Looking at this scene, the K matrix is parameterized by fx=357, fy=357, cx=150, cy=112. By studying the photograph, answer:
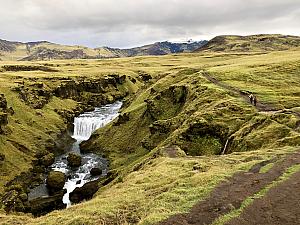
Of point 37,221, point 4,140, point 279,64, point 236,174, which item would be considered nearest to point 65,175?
point 4,140

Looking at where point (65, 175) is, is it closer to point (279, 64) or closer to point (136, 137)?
point (136, 137)

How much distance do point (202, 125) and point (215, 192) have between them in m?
29.6

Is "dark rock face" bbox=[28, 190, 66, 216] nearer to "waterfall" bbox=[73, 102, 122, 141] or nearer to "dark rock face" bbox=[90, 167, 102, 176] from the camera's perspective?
"dark rock face" bbox=[90, 167, 102, 176]

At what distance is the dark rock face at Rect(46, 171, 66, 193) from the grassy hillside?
10892mm

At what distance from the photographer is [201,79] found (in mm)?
84938

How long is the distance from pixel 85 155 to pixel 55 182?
20.5 m

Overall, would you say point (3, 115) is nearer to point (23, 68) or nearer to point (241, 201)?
point (241, 201)

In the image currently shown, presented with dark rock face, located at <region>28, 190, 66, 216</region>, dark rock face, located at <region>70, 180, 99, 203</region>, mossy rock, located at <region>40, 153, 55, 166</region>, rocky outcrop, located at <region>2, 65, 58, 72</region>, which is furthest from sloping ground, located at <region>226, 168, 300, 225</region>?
rocky outcrop, located at <region>2, 65, 58, 72</region>

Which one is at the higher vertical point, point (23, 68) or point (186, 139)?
point (23, 68)

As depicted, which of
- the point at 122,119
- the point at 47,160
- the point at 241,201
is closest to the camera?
the point at 241,201

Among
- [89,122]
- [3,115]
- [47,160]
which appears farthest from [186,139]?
[89,122]

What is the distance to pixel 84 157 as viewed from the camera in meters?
85.7

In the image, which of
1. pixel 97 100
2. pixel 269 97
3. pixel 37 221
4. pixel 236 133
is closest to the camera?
pixel 37 221

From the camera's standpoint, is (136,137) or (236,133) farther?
(136,137)
